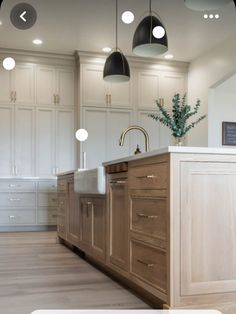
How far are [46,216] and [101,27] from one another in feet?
9.69

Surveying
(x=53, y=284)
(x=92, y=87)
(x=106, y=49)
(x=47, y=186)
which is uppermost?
(x=106, y=49)

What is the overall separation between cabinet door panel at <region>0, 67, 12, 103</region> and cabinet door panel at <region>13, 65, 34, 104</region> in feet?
0.30

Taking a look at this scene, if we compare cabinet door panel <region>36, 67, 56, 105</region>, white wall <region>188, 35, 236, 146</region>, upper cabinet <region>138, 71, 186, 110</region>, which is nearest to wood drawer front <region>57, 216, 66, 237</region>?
cabinet door panel <region>36, 67, 56, 105</region>

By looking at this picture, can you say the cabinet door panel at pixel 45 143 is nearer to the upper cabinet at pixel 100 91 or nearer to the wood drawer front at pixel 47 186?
the wood drawer front at pixel 47 186

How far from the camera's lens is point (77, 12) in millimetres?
5285

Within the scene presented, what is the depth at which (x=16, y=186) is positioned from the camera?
646 centimetres

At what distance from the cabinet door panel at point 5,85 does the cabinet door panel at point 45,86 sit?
0.45m

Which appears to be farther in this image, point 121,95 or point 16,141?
point 121,95

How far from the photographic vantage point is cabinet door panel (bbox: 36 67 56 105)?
679cm

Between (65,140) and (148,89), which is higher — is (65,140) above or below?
below

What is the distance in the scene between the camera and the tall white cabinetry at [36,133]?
6.51 meters

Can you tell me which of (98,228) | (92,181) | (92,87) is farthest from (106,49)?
(98,228)

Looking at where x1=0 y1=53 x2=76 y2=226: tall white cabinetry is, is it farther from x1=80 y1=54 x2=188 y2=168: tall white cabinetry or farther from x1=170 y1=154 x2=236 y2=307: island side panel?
x1=170 y1=154 x2=236 y2=307: island side panel

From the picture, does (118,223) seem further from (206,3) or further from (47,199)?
(47,199)
